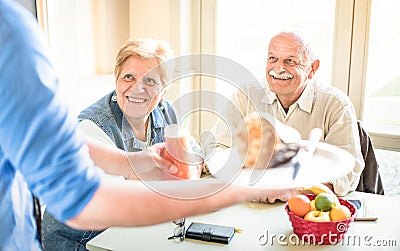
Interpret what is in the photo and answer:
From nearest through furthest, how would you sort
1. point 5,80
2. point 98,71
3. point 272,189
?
point 5,80 < point 272,189 < point 98,71

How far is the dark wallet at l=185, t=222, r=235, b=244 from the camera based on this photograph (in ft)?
4.51

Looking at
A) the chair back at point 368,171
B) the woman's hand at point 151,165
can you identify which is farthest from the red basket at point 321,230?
the chair back at point 368,171

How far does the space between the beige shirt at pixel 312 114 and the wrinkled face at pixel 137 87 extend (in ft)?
1.22

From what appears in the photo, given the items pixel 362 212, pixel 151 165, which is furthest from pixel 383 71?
pixel 151 165

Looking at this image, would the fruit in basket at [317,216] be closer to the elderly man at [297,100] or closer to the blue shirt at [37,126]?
the elderly man at [297,100]

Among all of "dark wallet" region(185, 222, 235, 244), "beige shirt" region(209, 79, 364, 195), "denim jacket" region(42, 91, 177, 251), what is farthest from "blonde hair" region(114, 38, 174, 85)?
"dark wallet" region(185, 222, 235, 244)

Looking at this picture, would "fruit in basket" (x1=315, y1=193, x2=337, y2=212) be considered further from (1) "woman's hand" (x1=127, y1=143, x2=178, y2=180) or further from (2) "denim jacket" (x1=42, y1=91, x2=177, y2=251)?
(2) "denim jacket" (x1=42, y1=91, x2=177, y2=251)

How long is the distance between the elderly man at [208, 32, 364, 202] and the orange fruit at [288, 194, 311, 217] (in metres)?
0.62

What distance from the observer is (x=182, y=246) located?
1361mm

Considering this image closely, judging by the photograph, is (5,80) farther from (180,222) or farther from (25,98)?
(180,222)

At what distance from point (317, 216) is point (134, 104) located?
892 millimetres

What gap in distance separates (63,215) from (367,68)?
217cm

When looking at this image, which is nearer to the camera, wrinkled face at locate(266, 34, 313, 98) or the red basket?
the red basket

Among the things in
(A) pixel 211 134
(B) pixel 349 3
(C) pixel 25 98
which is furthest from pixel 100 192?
(B) pixel 349 3
